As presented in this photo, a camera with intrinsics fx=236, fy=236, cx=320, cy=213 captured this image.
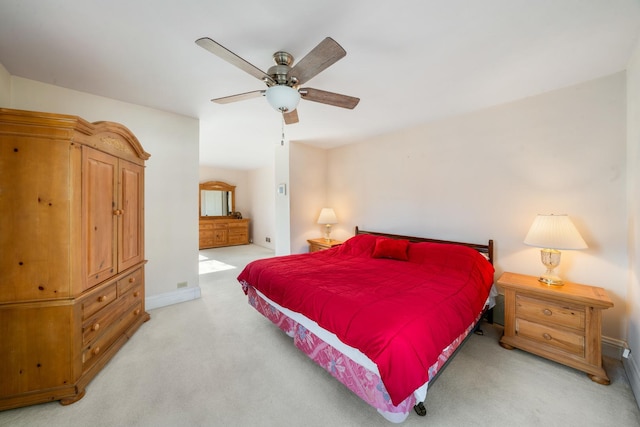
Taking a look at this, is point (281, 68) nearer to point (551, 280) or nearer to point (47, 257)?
point (47, 257)

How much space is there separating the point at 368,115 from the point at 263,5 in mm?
1921

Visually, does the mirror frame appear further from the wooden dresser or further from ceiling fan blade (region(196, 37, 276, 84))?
ceiling fan blade (region(196, 37, 276, 84))

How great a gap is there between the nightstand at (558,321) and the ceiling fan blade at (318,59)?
2.43 meters

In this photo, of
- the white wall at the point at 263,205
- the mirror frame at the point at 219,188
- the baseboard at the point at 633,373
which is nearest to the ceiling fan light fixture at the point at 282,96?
the baseboard at the point at 633,373

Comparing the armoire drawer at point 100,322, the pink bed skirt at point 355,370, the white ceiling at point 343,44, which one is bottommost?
the pink bed skirt at point 355,370

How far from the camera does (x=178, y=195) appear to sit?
320 cm

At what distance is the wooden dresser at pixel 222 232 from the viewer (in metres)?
7.09

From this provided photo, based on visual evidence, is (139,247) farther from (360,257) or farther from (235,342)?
(360,257)

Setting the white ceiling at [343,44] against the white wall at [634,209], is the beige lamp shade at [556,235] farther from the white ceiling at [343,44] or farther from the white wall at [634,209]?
the white ceiling at [343,44]

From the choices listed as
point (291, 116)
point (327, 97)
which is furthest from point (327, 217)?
point (327, 97)

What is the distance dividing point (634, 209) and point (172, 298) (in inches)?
189

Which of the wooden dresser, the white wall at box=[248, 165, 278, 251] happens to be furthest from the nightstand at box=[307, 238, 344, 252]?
the wooden dresser

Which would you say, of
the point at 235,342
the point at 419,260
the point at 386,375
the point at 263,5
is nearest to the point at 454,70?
the point at 263,5

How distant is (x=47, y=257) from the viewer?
5.25 feet
